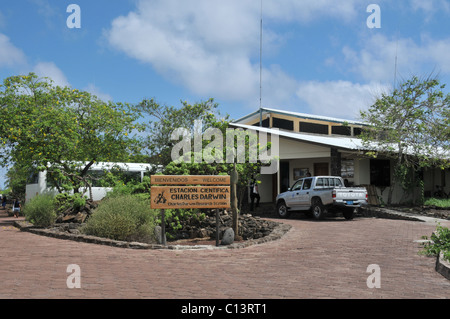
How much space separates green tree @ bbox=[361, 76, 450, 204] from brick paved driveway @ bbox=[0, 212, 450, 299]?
11251mm

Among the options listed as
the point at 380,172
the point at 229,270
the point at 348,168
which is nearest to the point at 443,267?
the point at 229,270

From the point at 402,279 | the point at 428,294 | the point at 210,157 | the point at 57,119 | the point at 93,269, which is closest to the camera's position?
the point at 428,294

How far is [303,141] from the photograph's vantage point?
22.9 m

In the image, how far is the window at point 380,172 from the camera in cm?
2483

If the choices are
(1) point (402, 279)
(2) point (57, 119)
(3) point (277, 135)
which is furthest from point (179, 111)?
(1) point (402, 279)

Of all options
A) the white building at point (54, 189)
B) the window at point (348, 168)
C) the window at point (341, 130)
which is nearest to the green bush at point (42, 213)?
the white building at point (54, 189)

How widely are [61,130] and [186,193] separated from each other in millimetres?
9461

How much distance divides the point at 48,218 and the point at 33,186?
12.6 meters

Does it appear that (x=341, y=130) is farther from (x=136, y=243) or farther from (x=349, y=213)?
(x=136, y=243)

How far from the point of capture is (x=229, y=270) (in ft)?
26.7

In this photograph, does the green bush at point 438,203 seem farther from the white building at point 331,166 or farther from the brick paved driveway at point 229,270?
the brick paved driveway at point 229,270

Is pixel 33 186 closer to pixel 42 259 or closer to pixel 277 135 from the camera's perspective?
pixel 277 135
